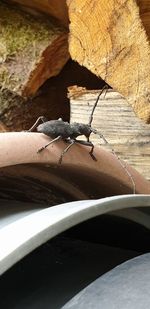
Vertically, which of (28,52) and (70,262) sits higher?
(28,52)

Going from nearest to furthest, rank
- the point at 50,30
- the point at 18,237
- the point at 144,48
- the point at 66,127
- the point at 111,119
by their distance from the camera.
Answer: the point at 18,237 → the point at 66,127 → the point at 144,48 → the point at 111,119 → the point at 50,30

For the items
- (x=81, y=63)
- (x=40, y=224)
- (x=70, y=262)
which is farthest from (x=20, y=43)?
(x=40, y=224)

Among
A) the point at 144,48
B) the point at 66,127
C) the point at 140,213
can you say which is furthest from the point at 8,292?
the point at 144,48

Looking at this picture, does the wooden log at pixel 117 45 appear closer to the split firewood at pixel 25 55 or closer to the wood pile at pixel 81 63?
the wood pile at pixel 81 63

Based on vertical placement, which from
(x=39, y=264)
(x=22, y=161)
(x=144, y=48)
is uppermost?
(x=144, y=48)

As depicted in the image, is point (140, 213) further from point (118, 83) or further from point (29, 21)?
point (29, 21)

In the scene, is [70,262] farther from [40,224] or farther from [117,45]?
[117,45]

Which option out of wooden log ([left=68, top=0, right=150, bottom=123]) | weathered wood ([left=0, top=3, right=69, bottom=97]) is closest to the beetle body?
wooden log ([left=68, top=0, right=150, bottom=123])
